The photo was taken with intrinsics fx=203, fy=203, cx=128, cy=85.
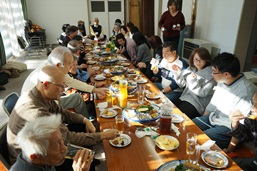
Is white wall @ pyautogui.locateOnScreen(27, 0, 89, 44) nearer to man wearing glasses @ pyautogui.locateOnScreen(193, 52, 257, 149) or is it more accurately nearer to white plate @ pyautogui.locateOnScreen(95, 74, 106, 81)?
white plate @ pyautogui.locateOnScreen(95, 74, 106, 81)

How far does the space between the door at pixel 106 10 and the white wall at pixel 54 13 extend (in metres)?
0.34

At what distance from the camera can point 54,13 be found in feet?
31.1

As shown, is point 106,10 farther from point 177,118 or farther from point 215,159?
point 215,159

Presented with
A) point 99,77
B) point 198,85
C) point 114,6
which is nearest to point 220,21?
point 198,85

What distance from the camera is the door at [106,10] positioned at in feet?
31.7

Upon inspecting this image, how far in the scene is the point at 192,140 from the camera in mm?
1279

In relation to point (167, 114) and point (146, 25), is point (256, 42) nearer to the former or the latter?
point (167, 114)

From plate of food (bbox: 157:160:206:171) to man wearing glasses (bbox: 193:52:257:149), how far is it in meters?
0.74

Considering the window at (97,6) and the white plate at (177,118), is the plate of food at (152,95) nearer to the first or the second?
the white plate at (177,118)

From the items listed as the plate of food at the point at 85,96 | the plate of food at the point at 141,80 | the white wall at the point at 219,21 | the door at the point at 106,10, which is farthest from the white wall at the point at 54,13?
the plate of food at the point at 141,80

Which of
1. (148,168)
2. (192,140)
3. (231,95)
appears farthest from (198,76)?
(148,168)

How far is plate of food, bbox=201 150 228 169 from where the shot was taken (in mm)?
1185

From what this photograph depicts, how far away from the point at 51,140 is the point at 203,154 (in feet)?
2.96

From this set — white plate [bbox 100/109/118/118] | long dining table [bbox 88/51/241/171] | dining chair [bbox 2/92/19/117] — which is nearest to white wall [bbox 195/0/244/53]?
long dining table [bbox 88/51/241/171]
